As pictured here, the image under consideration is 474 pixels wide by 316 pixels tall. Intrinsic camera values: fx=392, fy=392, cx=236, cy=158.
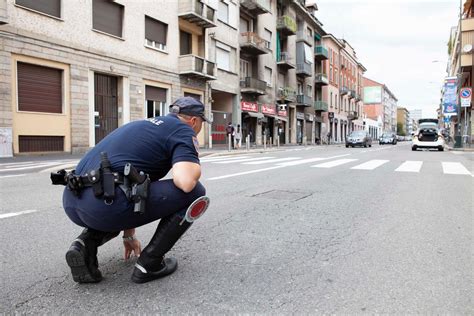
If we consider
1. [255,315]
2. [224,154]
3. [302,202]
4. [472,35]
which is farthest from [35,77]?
[472,35]

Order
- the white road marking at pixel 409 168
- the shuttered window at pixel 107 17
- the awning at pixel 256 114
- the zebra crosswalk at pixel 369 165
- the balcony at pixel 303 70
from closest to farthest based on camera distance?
the white road marking at pixel 409 168
the zebra crosswalk at pixel 369 165
the shuttered window at pixel 107 17
the awning at pixel 256 114
the balcony at pixel 303 70

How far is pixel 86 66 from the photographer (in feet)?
55.7

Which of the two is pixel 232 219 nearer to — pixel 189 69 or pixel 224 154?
pixel 224 154

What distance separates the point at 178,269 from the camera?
9.71ft

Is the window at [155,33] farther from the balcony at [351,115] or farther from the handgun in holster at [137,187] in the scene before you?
the balcony at [351,115]

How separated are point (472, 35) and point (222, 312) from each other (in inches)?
1411

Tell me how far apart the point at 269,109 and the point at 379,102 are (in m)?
58.9

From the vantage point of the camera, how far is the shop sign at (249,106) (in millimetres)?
29406

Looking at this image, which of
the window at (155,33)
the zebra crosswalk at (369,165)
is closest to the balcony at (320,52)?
the window at (155,33)

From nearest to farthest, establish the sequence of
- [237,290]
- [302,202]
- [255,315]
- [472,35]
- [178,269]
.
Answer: [255,315] < [237,290] < [178,269] < [302,202] < [472,35]

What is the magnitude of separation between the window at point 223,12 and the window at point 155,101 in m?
8.20

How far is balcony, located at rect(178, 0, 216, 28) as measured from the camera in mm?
22194

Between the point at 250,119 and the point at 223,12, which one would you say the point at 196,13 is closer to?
the point at 223,12

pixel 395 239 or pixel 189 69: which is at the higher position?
pixel 189 69
